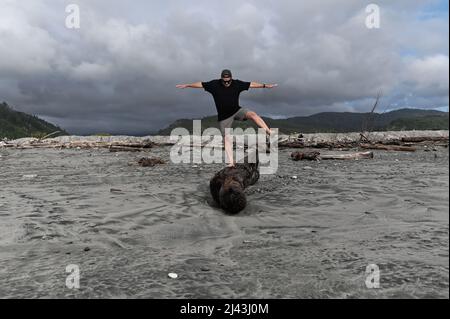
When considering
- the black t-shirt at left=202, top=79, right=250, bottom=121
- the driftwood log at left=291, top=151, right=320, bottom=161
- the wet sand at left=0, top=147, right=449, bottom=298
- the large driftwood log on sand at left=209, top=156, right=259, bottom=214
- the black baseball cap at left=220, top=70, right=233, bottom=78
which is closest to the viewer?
the wet sand at left=0, top=147, right=449, bottom=298

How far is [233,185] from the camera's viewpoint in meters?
6.83

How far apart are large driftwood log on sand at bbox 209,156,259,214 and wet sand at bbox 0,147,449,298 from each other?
7.5 inches

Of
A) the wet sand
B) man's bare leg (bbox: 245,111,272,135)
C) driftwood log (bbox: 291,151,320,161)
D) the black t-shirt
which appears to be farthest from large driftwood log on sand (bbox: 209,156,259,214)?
driftwood log (bbox: 291,151,320,161)

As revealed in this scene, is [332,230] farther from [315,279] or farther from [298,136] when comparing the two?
[298,136]

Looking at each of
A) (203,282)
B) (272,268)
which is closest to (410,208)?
(272,268)

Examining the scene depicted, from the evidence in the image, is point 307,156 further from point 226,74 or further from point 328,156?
point 226,74

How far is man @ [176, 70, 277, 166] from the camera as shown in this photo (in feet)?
29.7

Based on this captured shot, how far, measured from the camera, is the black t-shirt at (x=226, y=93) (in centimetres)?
909

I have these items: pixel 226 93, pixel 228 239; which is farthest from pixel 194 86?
pixel 228 239

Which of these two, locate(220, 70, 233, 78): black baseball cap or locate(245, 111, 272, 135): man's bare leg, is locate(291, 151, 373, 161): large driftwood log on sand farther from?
locate(220, 70, 233, 78): black baseball cap

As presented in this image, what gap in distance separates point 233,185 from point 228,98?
2991 millimetres

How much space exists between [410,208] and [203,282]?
13.7ft

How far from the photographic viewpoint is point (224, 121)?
9.33 metres

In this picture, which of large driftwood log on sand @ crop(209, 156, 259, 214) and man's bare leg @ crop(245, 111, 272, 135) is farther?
man's bare leg @ crop(245, 111, 272, 135)
